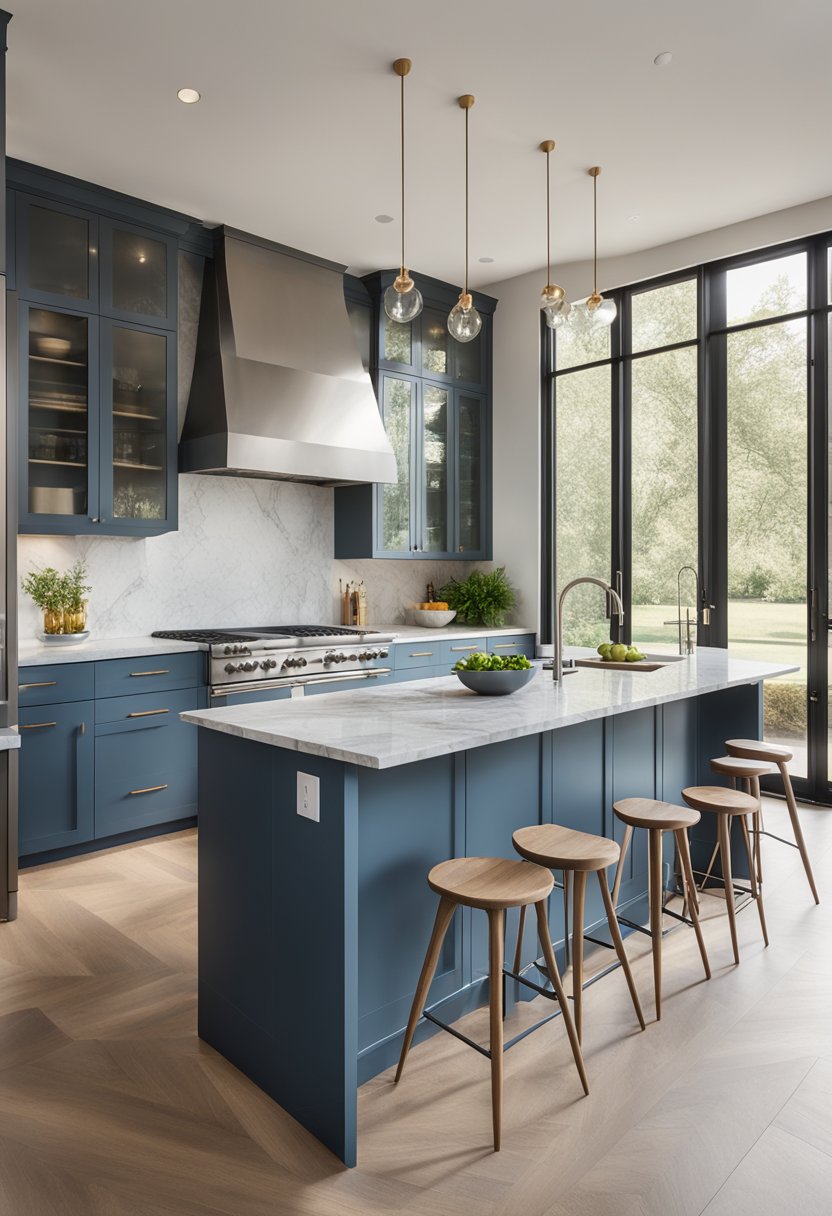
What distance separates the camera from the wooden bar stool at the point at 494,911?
72.7 inches

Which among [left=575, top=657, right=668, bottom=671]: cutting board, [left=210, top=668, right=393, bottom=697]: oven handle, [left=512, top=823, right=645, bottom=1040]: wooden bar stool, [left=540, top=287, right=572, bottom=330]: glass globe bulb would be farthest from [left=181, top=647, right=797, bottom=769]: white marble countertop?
[left=210, top=668, right=393, bottom=697]: oven handle

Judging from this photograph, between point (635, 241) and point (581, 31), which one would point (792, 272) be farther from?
point (581, 31)

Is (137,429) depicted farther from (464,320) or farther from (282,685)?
(464,320)

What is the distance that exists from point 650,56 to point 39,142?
265 centimetres

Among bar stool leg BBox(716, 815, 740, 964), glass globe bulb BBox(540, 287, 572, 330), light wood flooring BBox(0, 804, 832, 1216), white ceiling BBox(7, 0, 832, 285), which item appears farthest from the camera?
glass globe bulb BBox(540, 287, 572, 330)

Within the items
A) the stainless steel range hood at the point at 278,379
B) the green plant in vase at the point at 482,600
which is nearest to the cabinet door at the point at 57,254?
the stainless steel range hood at the point at 278,379

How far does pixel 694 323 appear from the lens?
509cm

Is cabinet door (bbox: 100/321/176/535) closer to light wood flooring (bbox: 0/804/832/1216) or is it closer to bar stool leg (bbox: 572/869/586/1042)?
light wood flooring (bbox: 0/804/832/1216)

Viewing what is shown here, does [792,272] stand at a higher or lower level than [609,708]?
higher

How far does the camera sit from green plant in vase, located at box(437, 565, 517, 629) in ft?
19.2

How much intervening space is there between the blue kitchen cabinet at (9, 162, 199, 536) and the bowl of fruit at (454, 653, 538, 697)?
2.37m

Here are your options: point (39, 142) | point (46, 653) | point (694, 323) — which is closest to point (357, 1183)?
point (46, 653)

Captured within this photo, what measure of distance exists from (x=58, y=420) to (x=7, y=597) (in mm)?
1289

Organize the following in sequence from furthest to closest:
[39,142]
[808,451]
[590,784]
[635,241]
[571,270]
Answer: [571,270], [635,241], [808,451], [39,142], [590,784]
